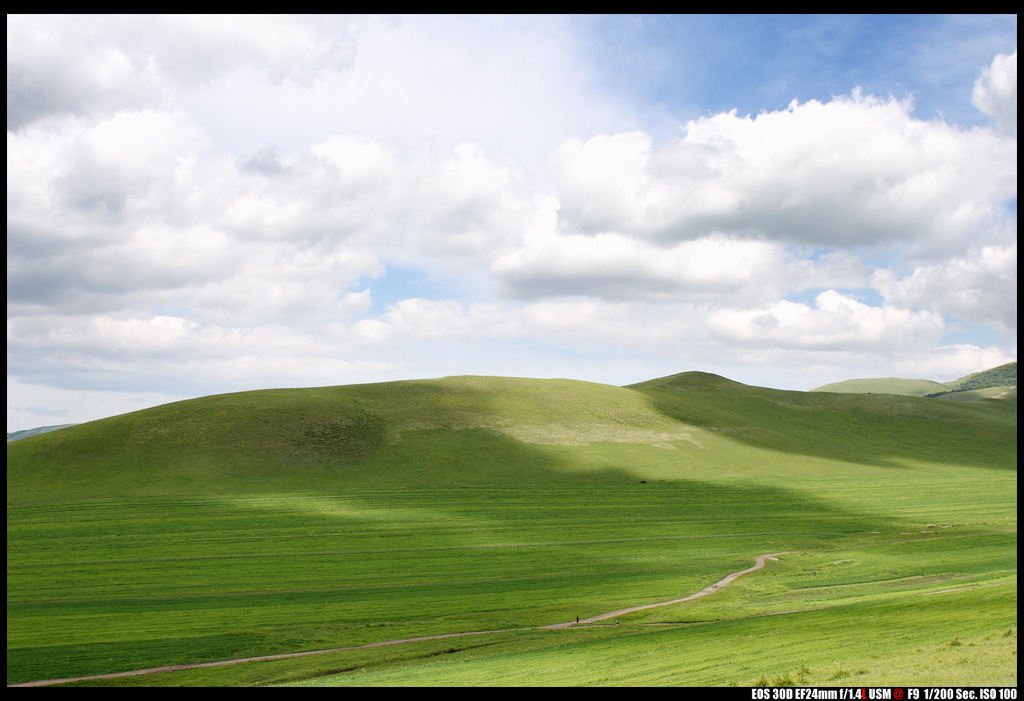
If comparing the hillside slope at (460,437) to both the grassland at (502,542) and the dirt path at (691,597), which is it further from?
the dirt path at (691,597)

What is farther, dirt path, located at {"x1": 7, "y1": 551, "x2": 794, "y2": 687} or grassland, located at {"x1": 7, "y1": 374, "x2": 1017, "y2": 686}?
dirt path, located at {"x1": 7, "y1": 551, "x2": 794, "y2": 687}

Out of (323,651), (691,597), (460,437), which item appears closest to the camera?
(323,651)

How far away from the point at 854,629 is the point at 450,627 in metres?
11.7

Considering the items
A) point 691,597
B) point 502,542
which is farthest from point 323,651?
point 502,542

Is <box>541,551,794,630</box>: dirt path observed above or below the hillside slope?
below

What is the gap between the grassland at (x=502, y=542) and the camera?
16484 mm

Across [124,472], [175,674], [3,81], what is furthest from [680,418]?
[3,81]

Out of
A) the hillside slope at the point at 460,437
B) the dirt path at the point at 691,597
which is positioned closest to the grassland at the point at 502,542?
the hillside slope at the point at 460,437

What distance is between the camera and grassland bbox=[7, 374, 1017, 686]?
1648cm

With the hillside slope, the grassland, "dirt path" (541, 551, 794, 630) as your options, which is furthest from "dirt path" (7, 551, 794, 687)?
the hillside slope

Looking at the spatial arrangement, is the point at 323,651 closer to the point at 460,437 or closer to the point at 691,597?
the point at 691,597

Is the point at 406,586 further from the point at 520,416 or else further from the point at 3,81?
the point at 520,416

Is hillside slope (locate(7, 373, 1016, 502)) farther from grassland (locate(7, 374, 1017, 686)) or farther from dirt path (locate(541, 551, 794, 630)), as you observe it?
dirt path (locate(541, 551, 794, 630))

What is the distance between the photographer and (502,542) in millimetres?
38344
